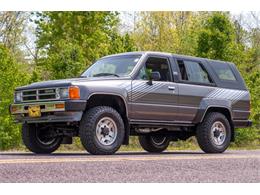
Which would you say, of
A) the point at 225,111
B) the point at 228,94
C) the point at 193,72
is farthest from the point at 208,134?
the point at 193,72

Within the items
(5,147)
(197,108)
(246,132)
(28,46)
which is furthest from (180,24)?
(197,108)

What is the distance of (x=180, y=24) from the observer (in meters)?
28.8

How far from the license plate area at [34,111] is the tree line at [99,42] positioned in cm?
667

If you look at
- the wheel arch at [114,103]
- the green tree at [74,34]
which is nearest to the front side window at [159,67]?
the wheel arch at [114,103]

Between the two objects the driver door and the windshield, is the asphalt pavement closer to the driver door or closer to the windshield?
the driver door

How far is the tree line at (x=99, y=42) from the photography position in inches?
707

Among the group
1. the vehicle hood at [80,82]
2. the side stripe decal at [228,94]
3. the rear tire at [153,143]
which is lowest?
the rear tire at [153,143]

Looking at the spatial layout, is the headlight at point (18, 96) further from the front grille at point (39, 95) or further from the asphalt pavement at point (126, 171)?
the asphalt pavement at point (126, 171)

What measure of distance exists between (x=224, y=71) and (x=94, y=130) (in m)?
4.22

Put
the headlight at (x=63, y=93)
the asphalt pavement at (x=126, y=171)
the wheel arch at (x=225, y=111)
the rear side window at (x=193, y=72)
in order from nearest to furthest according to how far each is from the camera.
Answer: the asphalt pavement at (x=126, y=171) → the headlight at (x=63, y=93) → the rear side window at (x=193, y=72) → the wheel arch at (x=225, y=111)

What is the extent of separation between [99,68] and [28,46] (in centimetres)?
1681

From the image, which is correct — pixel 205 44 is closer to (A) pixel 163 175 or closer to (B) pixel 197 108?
(B) pixel 197 108

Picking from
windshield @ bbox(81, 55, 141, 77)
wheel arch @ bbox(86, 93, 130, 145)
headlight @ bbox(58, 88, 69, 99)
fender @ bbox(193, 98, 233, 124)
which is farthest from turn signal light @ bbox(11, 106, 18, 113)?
fender @ bbox(193, 98, 233, 124)

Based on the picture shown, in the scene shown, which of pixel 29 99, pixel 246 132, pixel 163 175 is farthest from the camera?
pixel 246 132
